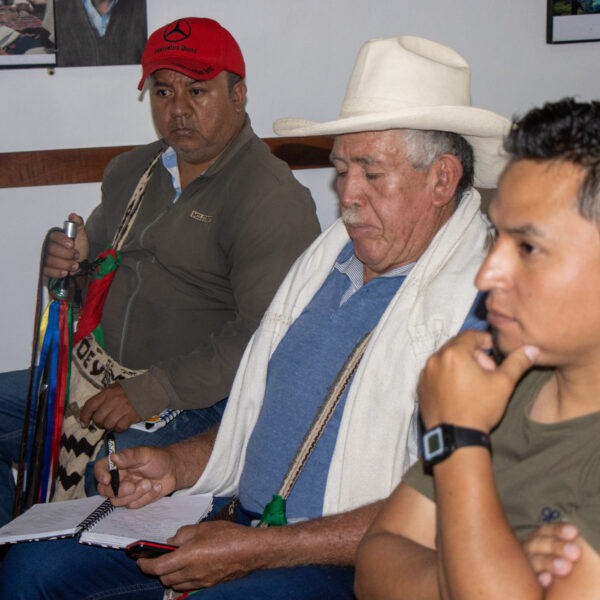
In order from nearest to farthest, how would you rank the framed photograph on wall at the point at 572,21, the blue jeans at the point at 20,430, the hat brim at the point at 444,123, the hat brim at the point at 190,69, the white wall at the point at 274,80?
1. the hat brim at the point at 444,123
2. the blue jeans at the point at 20,430
3. the hat brim at the point at 190,69
4. the white wall at the point at 274,80
5. the framed photograph on wall at the point at 572,21

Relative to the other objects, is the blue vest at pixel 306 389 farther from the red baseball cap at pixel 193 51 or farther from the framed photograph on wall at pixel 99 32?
the framed photograph on wall at pixel 99 32

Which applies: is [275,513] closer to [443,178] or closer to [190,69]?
[443,178]

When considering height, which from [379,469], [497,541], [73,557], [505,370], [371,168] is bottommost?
[73,557]

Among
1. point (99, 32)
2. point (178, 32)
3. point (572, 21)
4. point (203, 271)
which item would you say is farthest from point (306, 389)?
point (572, 21)

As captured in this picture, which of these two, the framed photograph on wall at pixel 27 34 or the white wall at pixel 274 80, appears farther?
the white wall at pixel 274 80

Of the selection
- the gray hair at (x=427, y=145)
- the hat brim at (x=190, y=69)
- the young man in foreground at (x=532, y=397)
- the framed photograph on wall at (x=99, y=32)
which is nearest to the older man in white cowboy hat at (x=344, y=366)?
the gray hair at (x=427, y=145)

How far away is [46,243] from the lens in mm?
2721

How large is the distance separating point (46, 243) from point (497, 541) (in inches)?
75.3

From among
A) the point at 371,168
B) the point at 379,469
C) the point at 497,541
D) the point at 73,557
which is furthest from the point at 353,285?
the point at 497,541

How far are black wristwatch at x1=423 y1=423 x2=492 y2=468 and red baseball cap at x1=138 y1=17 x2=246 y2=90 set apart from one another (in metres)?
1.71

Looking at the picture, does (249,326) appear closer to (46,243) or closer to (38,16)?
(46,243)

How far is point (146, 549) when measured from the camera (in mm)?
1731

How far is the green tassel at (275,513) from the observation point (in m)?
1.80

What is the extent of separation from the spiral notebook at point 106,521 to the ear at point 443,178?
2.58 feet
